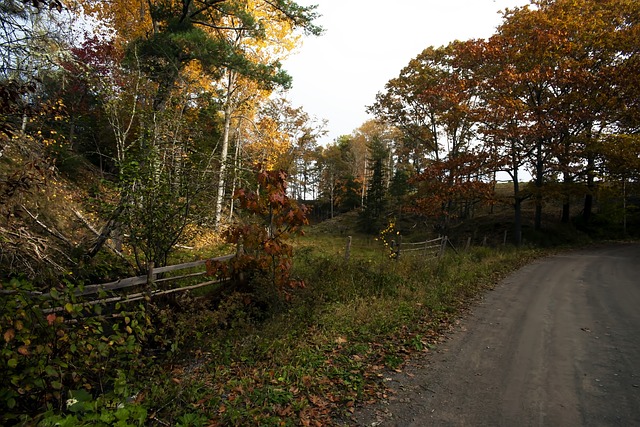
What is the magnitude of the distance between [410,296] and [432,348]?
2495 mm

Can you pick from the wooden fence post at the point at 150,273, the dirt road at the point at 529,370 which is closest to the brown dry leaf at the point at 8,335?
the dirt road at the point at 529,370

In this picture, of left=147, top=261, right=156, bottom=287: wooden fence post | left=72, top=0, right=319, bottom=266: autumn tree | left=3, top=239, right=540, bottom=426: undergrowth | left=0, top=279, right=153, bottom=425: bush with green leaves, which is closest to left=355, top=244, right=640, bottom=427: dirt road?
left=3, top=239, right=540, bottom=426: undergrowth

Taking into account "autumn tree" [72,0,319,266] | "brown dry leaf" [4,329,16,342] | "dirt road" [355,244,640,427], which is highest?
"autumn tree" [72,0,319,266]

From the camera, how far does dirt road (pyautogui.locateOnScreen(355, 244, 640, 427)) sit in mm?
3783

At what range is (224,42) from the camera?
9.99 meters

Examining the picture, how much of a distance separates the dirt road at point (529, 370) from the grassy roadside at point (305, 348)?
0.47 m

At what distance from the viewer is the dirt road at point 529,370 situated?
3.78 meters

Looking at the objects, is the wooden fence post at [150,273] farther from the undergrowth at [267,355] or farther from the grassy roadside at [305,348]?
the grassy roadside at [305,348]

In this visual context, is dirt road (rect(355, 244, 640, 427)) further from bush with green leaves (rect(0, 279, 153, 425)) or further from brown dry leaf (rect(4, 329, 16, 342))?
brown dry leaf (rect(4, 329, 16, 342))

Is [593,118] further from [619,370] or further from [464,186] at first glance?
[619,370]

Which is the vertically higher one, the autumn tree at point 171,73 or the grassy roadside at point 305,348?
the autumn tree at point 171,73

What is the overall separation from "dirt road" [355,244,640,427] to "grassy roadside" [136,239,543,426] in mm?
468

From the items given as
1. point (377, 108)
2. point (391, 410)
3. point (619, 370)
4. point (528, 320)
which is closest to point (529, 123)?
point (377, 108)

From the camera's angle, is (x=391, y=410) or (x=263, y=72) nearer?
(x=391, y=410)
